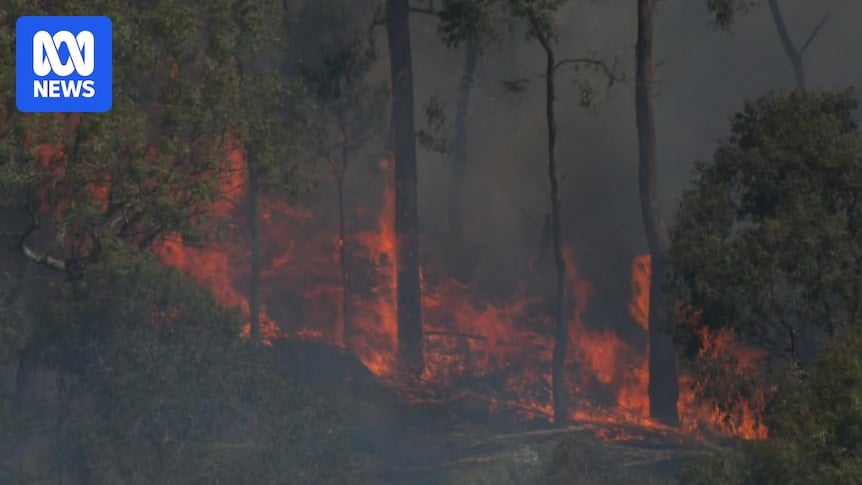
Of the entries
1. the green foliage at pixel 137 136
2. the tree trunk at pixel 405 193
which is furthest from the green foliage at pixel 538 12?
the tree trunk at pixel 405 193

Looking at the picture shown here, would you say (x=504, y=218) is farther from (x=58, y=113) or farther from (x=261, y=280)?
(x=58, y=113)

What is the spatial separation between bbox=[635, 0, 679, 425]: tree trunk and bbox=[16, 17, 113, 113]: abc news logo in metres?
13.7

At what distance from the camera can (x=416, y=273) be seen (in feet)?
116

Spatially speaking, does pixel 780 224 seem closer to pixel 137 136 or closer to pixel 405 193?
pixel 137 136

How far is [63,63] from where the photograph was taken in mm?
22406

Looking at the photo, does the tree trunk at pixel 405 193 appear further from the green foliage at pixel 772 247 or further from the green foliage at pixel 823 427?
the green foliage at pixel 823 427

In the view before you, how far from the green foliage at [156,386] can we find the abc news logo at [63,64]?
10.3 feet

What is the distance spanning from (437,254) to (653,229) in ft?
39.4

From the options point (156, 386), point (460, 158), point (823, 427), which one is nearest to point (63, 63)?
point (156, 386)

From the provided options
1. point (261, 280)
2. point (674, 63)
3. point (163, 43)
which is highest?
point (674, 63)

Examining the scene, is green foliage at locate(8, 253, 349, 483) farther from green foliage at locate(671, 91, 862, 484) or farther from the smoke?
the smoke

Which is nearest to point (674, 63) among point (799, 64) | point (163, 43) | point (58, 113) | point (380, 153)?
point (799, 64)

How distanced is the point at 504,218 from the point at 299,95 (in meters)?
10.5

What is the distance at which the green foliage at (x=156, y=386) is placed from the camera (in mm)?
22750
